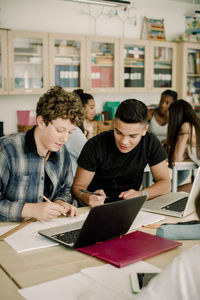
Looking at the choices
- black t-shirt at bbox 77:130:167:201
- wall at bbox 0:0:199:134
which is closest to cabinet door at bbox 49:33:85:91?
wall at bbox 0:0:199:134

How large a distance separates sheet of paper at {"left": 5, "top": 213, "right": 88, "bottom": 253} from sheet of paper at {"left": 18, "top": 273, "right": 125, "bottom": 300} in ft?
0.90

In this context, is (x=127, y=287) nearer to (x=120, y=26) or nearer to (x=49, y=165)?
(x=49, y=165)

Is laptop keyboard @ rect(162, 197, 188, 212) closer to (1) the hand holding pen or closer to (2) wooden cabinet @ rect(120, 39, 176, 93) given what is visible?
(1) the hand holding pen

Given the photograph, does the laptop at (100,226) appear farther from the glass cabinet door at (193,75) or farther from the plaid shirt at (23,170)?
the glass cabinet door at (193,75)

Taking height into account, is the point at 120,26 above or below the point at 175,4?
below

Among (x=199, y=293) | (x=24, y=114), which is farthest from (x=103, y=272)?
(x=24, y=114)

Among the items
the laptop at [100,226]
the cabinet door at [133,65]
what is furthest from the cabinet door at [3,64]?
the laptop at [100,226]

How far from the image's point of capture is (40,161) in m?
1.83

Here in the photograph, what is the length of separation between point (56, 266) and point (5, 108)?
4.10 m

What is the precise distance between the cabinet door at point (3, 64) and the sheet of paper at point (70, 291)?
3894mm

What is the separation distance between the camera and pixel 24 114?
5062 mm

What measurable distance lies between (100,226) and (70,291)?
0.32 metres

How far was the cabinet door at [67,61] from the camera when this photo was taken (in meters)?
5.00

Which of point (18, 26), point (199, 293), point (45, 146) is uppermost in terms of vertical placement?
point (18, 26)
